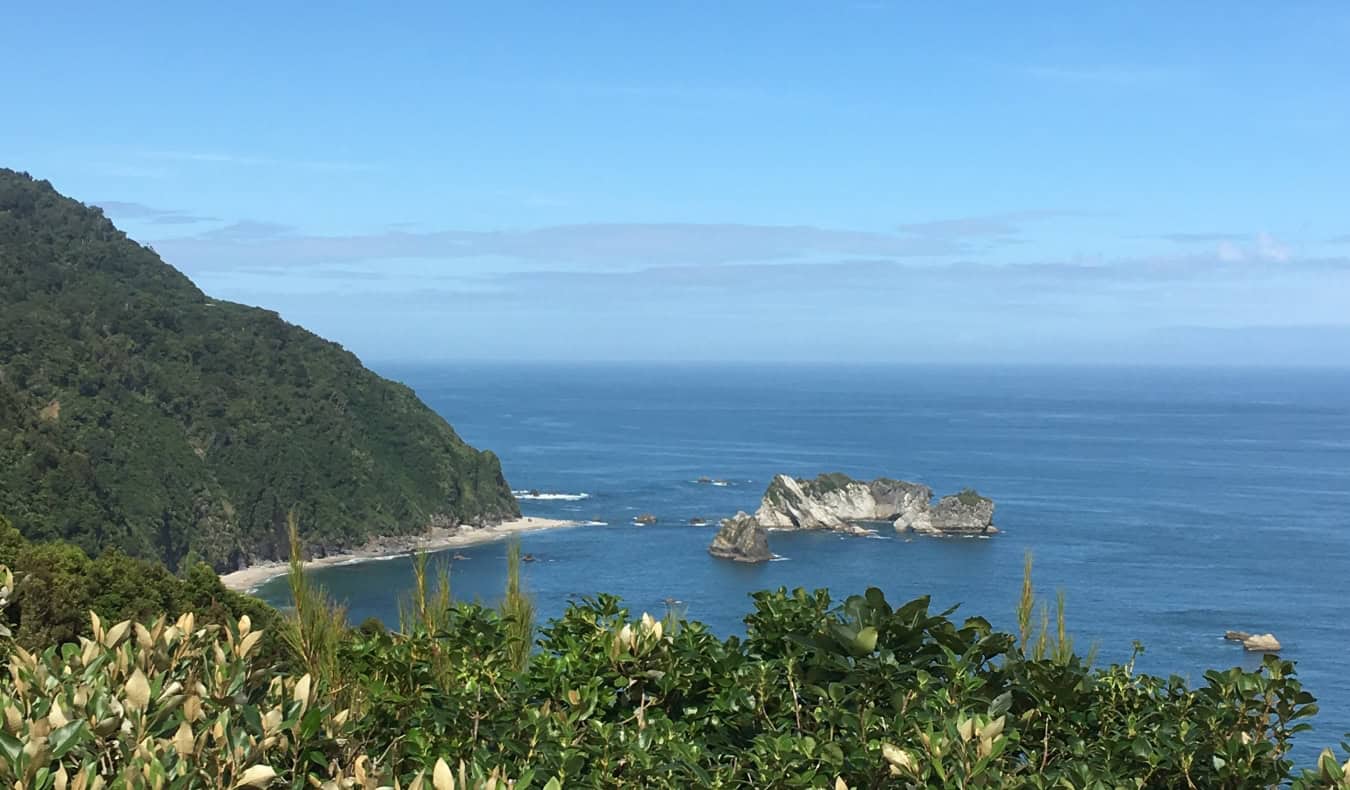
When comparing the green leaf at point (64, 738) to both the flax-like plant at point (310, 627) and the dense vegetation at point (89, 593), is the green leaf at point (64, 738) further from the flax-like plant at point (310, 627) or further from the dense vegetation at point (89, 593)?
the dense vegetation at point (89, 593)

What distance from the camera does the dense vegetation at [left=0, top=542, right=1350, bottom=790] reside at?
3.34 meters

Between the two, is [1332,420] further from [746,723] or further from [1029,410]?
[746,723]

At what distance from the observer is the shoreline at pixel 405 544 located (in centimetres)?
7200

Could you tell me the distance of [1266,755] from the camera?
12.6 ft

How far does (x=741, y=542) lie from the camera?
2820 inches

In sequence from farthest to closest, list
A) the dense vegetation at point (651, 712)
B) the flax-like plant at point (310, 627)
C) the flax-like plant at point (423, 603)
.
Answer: the flax-like plant at point (310, 627)
the flax-like plant at point (423, 603)
the dense vegetation at point (651, 712)

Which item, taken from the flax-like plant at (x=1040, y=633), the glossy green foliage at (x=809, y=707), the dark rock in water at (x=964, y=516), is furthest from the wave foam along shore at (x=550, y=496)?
the glossy green foliage at (x=809, y=707)

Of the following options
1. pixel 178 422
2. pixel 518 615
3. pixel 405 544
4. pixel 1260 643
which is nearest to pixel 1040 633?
pixel 518 615

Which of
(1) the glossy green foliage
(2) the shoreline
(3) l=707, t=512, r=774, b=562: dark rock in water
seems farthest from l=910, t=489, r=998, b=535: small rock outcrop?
(1) the glossy green foliage

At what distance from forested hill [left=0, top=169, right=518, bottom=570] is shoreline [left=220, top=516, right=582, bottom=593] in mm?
991

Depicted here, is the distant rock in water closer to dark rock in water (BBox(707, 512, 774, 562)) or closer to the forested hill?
dark rock in water (BBox(707, 512, 774, 562))

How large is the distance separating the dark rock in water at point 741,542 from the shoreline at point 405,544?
45.2 ft

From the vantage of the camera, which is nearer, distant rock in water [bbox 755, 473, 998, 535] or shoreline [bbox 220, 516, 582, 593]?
shoreline [bbox 220, 516, 582, 593]

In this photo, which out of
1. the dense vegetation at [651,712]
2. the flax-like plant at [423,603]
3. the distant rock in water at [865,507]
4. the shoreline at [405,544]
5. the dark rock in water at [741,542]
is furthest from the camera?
the distant rock in water at [865,507]
